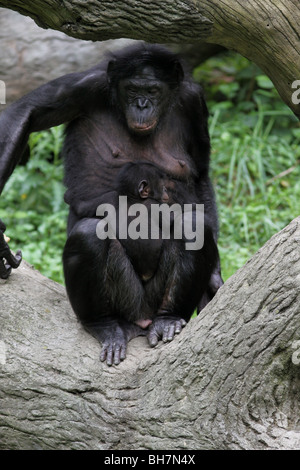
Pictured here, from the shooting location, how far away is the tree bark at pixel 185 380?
3805 millimetres

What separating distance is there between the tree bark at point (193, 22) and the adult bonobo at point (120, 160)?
2.40 feet

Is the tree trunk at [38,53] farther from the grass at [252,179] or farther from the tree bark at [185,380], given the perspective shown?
the tree bark at [185,380]

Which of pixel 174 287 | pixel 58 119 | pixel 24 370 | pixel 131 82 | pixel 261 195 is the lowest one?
pixel 261 195

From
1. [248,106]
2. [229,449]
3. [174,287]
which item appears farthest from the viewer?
[248,106]

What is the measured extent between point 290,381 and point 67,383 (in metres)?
1.28

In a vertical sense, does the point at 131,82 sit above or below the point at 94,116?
above

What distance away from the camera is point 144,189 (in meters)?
5.02

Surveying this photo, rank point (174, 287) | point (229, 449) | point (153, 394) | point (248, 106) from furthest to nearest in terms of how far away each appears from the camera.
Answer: point (248, 106)
point (174, 287)
point (153, 394)
point (229, 449)

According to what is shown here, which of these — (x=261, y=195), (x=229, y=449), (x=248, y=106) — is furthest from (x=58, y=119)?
(x=248, y=106)

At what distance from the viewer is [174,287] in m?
4.99

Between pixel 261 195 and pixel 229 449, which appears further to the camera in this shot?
pixel 261 195

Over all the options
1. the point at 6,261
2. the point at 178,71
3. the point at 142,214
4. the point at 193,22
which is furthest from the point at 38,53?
the point at 193,22

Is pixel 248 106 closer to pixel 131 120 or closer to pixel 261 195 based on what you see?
pixel 261 195

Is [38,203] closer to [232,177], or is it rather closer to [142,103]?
[232,177]
